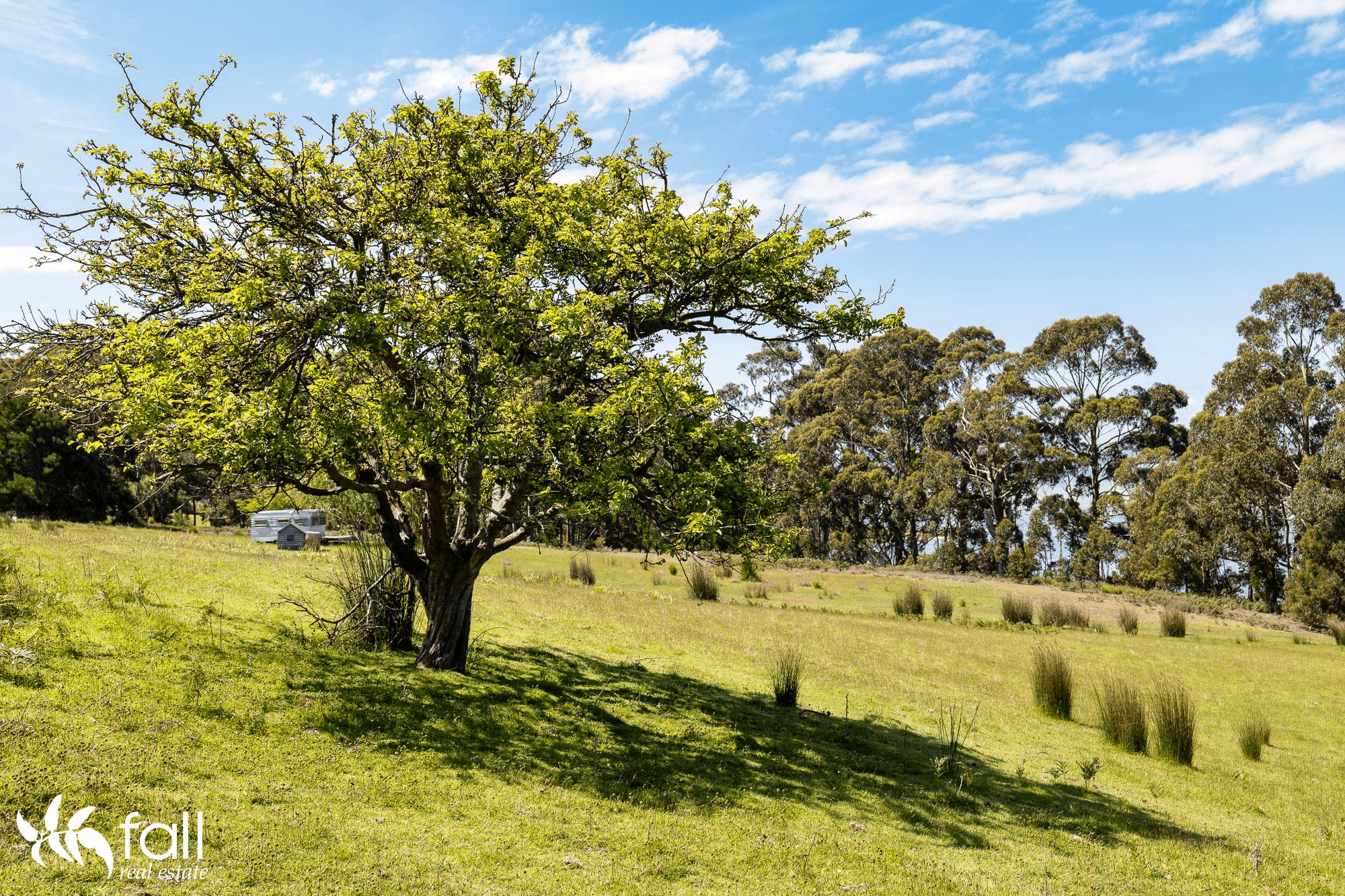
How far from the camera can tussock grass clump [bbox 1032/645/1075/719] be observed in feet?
49.1

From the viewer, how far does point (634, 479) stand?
33.2 ft

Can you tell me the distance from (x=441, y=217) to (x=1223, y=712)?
60.3 feet

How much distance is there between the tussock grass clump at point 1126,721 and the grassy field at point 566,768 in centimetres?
30

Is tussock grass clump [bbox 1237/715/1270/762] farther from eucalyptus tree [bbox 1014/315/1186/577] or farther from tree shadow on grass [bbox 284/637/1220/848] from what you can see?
eucalyptus tree [bbox 1014/315/1186/577]

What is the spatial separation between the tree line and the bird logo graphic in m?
26.8

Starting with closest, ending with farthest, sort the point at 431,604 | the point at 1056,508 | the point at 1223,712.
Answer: the point at 431,604 → the point at 1223,712 → the point at 1056,508

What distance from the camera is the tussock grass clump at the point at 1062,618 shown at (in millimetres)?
27188

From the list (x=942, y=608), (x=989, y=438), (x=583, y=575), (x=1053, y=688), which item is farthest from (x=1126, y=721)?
(x=989, y=438)

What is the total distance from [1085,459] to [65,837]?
202 ft

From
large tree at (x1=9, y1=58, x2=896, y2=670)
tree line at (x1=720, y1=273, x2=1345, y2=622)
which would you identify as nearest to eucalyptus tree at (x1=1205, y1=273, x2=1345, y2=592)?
tree line at (x1=720, y1=273, x2=1345, y2=622)

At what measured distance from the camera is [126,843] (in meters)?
5.59

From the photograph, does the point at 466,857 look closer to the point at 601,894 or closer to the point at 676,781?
the point at 601,894

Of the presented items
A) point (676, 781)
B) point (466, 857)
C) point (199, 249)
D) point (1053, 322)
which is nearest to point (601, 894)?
point (466, 857)

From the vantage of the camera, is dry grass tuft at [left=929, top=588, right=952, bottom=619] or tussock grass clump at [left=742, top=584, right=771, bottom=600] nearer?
dry grass tuft at [left=929, top=588, right=952, bottom=619]
